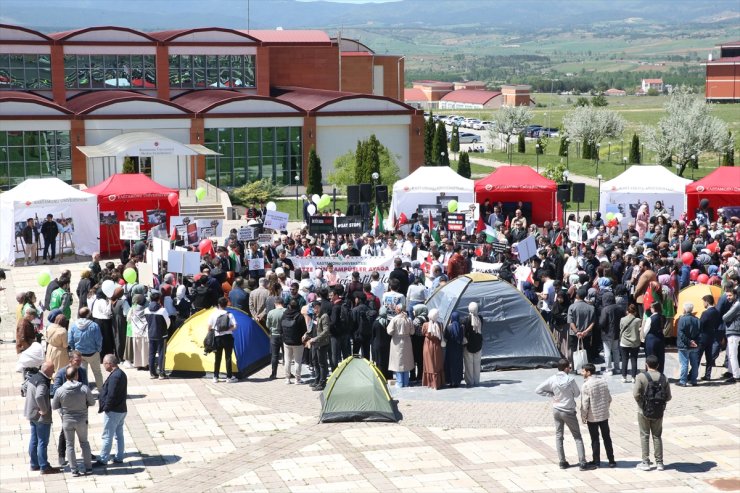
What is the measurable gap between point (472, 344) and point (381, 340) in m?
1.46

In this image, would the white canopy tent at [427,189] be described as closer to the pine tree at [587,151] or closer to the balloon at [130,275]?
the balloon at [130,275]

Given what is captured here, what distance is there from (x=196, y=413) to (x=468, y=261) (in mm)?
8669

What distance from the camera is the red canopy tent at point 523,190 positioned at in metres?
34.8

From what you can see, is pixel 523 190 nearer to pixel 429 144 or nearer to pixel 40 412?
pixel 40 412

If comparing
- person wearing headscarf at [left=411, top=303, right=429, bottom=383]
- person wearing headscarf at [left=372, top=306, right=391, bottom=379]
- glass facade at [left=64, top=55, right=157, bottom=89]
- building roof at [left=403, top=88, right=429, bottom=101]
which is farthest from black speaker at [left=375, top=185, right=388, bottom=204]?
building roof at [left=403, top=88, right=429, bottom=101]

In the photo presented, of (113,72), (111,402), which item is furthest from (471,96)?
(111,402)

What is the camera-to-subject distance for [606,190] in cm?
3450

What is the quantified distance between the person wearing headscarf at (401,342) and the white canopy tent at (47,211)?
16.3 metres

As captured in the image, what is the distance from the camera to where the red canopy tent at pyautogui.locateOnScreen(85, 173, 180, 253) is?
107 feet

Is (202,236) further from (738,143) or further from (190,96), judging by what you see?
(738,143)

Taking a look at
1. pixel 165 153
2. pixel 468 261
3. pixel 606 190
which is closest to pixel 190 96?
pixel 165 153

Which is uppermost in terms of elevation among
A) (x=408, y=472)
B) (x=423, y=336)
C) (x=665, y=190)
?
(x=665, y=190)

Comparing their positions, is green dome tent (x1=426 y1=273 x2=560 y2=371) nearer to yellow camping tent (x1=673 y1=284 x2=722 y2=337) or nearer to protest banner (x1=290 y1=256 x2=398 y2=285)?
protest banner (x1=290 y1=256 x2=398 y2=285)

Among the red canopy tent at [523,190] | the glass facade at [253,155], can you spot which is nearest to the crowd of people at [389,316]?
the red canopy tent at [523,190]
